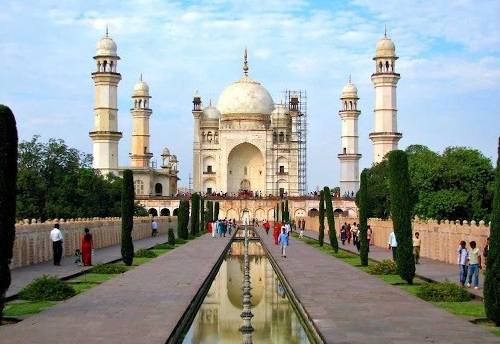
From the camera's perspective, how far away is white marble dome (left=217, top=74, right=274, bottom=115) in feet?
219

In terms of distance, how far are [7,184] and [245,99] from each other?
58.5 m

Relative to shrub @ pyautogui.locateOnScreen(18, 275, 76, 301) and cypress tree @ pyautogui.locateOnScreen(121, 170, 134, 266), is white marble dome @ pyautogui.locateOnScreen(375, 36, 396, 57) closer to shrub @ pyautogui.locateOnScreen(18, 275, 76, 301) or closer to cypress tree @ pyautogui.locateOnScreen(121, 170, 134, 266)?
cypress tree @ pyautogui.locateOnScreen(121, 170, 134, 266)

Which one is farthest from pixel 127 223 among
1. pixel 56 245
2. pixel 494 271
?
pixel 494 271

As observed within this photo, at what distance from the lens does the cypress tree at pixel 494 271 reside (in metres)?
8.55

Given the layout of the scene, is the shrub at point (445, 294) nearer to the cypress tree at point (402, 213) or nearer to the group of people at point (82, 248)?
the cypress tree at point (402, 213)

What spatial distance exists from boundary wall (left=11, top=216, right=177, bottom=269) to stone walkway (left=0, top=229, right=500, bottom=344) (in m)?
0.81

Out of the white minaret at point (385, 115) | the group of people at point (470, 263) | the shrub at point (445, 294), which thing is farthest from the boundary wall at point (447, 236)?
the white minaret at point (385, 115)

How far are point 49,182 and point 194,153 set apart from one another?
33537 mm

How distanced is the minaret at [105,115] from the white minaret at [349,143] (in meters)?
17.5

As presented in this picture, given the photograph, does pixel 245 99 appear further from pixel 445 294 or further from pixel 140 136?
pixel 445 294

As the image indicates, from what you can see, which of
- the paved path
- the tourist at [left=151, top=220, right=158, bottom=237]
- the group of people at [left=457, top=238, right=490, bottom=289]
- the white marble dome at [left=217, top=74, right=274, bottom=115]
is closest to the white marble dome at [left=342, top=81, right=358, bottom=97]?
the white marble dome at [left=217, top=74, right=274, bottom=115]

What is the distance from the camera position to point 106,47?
52.2m

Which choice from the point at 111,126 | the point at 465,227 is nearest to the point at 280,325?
the point at 465,227

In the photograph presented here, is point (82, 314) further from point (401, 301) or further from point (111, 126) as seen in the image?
point (111, 126)
